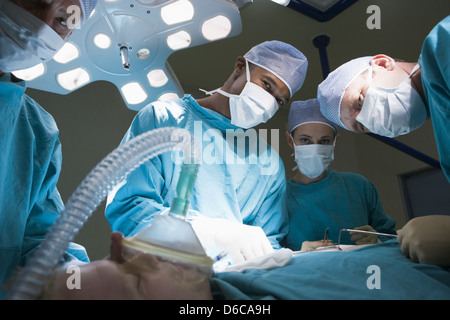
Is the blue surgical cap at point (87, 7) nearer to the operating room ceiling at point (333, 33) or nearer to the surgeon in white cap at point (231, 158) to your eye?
the surgeon in white cap at point (231, 158)

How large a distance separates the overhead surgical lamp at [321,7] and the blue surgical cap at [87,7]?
1.20 meters

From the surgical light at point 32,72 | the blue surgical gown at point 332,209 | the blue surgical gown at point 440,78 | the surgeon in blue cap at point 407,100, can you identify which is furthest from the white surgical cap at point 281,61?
the surgical light at point 32,72

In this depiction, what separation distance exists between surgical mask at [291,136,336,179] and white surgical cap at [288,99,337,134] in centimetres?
17

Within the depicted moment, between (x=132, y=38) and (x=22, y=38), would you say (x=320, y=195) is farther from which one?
(x=22, y=38)

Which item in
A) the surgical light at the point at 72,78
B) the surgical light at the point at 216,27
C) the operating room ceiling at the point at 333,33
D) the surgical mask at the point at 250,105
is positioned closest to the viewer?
the surgical light at the point at 216,27

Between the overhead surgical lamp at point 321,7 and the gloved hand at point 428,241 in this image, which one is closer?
the gloved hand at point 428,241

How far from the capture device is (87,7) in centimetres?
157

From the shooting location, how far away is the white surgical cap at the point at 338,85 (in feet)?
5.88

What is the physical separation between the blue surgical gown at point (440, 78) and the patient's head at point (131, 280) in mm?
991

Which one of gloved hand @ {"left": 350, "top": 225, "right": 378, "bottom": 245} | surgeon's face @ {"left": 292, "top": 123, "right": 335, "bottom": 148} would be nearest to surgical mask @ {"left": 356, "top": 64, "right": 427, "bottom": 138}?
gloved hand @ {"left": 350, "top": 225, "right": 378, "bottom": 245}

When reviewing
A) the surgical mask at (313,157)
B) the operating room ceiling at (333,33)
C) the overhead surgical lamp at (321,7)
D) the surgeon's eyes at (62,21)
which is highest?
the operating room ceiling at (333,33)

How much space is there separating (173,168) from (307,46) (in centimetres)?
210

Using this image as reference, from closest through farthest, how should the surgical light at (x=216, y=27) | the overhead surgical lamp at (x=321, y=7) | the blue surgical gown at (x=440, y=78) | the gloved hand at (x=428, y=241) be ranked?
1. the gloved hand at (x=428, y=241)
2. the blue surgical gown at (x=440, y=78)
3. the surgical light at (x=216, y=27)
4. the overhead surgical lamp at (x=321, y=7)

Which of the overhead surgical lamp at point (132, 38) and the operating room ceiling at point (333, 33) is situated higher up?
the operating room ceiling at point (333, 33)
